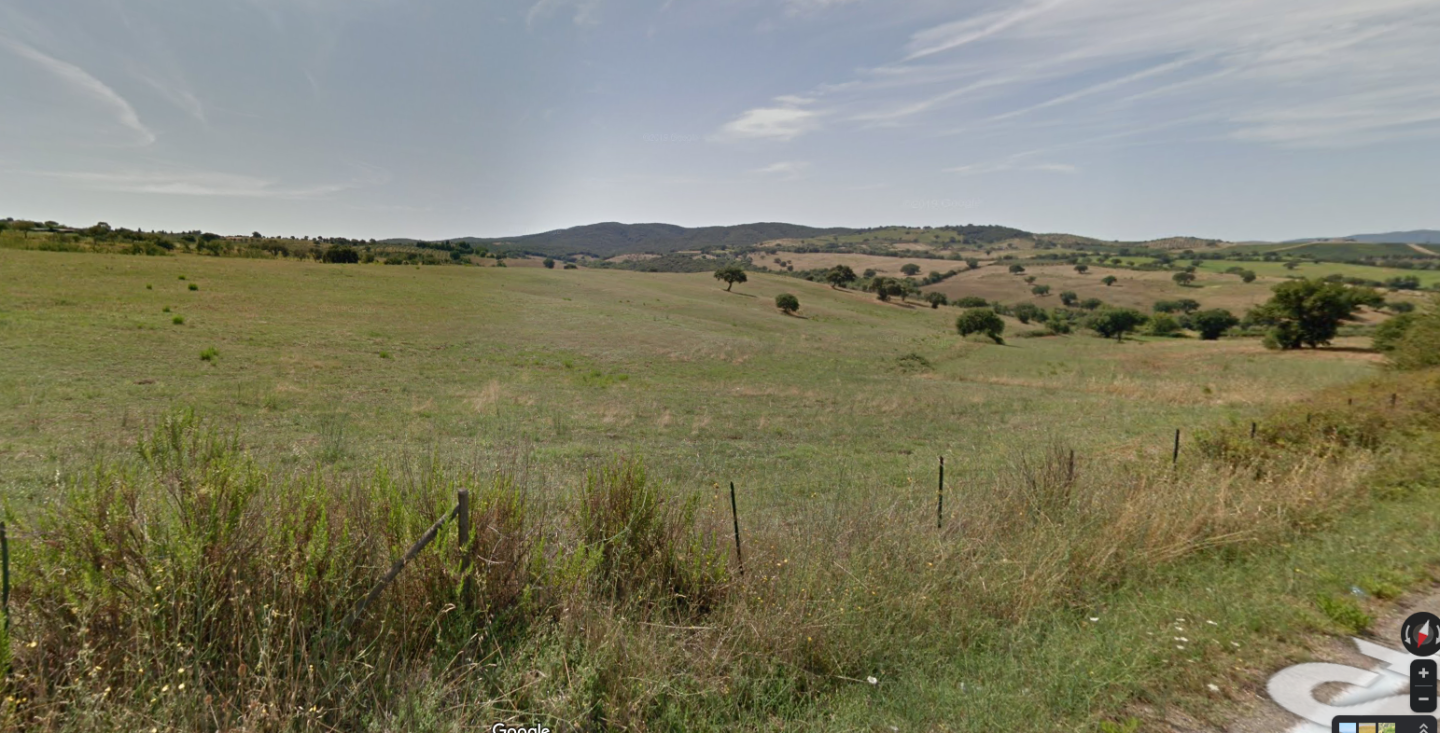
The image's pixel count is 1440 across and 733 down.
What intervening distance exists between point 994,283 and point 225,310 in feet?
398

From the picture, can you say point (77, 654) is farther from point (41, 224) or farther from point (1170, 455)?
point (41, 224)

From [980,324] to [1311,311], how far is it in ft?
84.4

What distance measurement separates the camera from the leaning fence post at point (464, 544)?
3625 millimetres

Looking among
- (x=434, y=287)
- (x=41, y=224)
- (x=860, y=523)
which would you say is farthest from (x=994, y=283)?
(x=41, y=224)

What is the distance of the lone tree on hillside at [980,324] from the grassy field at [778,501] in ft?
108

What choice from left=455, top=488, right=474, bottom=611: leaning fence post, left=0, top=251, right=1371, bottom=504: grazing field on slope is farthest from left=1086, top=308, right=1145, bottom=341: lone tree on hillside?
left=455, top=488, right=474, bottom=611: leaning fence post

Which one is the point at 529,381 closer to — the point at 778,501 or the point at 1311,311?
the point at 778,501

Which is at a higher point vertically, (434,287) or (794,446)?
(434,287)

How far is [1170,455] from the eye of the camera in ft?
30.4

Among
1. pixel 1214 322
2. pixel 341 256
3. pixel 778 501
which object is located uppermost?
pixel 341 256

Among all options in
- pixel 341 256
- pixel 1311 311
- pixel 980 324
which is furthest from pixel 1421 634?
pixel 341 256

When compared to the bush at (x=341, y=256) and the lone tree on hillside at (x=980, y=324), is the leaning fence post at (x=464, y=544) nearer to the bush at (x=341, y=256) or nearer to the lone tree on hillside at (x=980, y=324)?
the lone tree on hillside at (x=980, y=324)

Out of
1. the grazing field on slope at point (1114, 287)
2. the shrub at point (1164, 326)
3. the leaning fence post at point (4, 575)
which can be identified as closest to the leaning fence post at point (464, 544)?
the leaning fence post at point (4, 575)

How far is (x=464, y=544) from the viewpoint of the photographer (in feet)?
12.1
